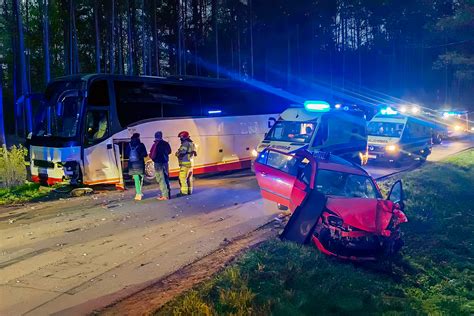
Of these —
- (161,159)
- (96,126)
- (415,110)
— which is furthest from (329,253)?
(415,110)

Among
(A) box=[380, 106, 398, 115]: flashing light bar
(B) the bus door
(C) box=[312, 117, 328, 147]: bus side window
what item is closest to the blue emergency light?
(C) box=[312, 117, 328, 147]: bus side window

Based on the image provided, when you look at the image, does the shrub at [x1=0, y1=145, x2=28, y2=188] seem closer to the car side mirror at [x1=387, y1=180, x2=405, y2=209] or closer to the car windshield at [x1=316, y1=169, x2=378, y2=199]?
the car windshield at [x1=316, y1=169, x2=378, y2=199]

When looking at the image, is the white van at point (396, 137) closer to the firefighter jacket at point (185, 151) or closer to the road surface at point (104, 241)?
the road surface at point (104, 241)

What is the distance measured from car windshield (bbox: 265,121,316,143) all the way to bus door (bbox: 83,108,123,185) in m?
4.72

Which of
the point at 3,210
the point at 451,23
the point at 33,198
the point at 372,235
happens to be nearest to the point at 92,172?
the point at 33,198

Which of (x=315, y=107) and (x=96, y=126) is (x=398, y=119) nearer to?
(x=315, y=107)

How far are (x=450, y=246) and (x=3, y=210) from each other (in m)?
9.51

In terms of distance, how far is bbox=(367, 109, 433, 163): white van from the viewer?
1877 centimetres

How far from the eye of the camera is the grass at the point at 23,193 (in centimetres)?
1175

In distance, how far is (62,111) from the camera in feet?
40.3

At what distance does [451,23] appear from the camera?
64.0ft

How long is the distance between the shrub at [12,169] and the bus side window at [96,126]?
230cm

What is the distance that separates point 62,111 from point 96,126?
946 millimetres

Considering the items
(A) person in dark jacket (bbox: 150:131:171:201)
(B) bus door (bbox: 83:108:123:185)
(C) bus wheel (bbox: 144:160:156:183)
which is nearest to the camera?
(A) person in dark jacket (bbox: 150:131:171:201)
